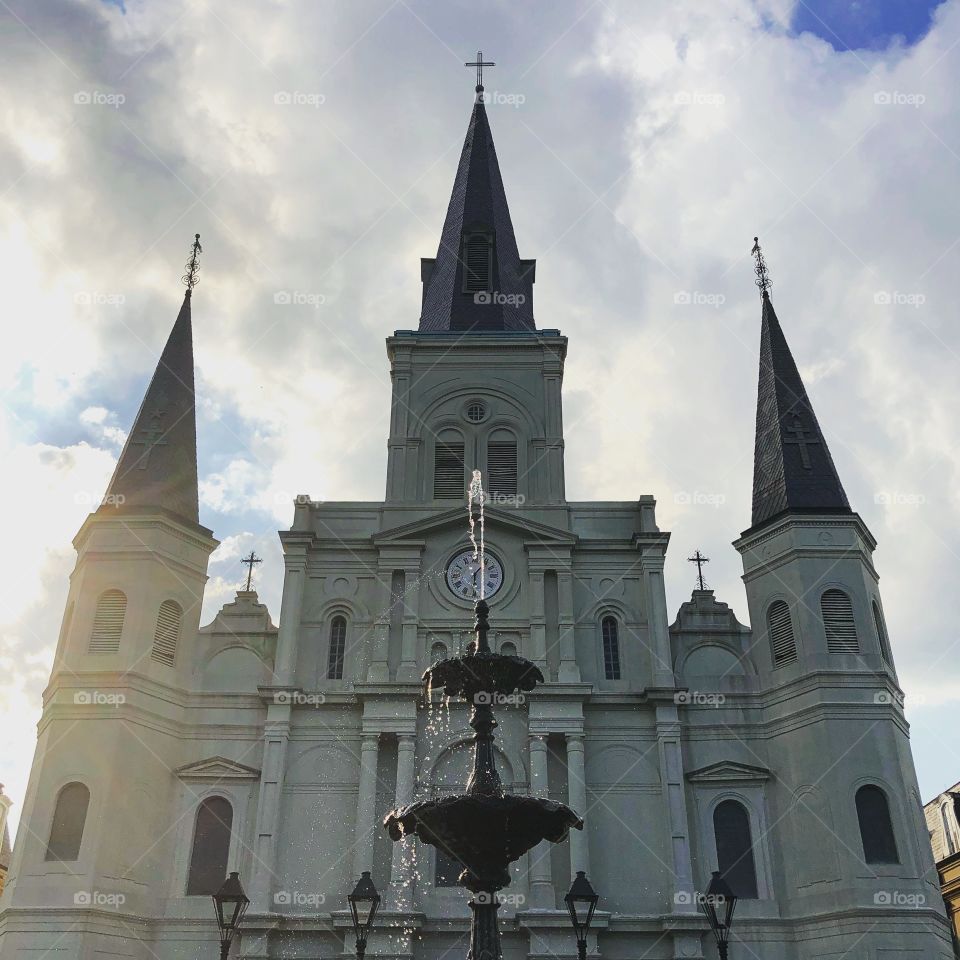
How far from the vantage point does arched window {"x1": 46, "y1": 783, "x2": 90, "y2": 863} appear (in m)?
24.7

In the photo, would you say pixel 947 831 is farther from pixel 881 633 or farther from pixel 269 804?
pixel 269 804

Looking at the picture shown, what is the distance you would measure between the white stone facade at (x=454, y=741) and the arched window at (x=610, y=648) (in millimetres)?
179

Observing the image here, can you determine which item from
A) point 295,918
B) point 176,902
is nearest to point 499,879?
point 295,918

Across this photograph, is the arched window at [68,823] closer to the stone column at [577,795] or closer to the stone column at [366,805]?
the stone column at [366,805]

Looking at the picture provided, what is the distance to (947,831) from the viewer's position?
40594 millimetres

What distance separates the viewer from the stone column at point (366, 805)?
25031 mm

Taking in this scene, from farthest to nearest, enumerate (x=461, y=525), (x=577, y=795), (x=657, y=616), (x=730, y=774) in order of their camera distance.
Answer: (x=461, y=525), (x=657, y=616), (x=730, y=774), (x=577, y=795)

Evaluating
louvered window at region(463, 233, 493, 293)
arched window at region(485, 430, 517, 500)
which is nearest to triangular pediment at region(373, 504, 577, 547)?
arched window at region(485, 430, 517, 500)

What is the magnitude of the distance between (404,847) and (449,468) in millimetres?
11195

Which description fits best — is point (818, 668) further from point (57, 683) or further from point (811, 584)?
point (57, 683)

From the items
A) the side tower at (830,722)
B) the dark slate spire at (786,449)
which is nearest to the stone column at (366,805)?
the side tower at (830,722)

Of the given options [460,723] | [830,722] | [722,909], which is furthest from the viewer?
[460,723]

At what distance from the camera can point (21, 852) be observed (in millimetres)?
24656

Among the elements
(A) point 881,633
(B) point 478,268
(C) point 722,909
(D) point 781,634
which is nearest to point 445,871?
(C) point 722,909
